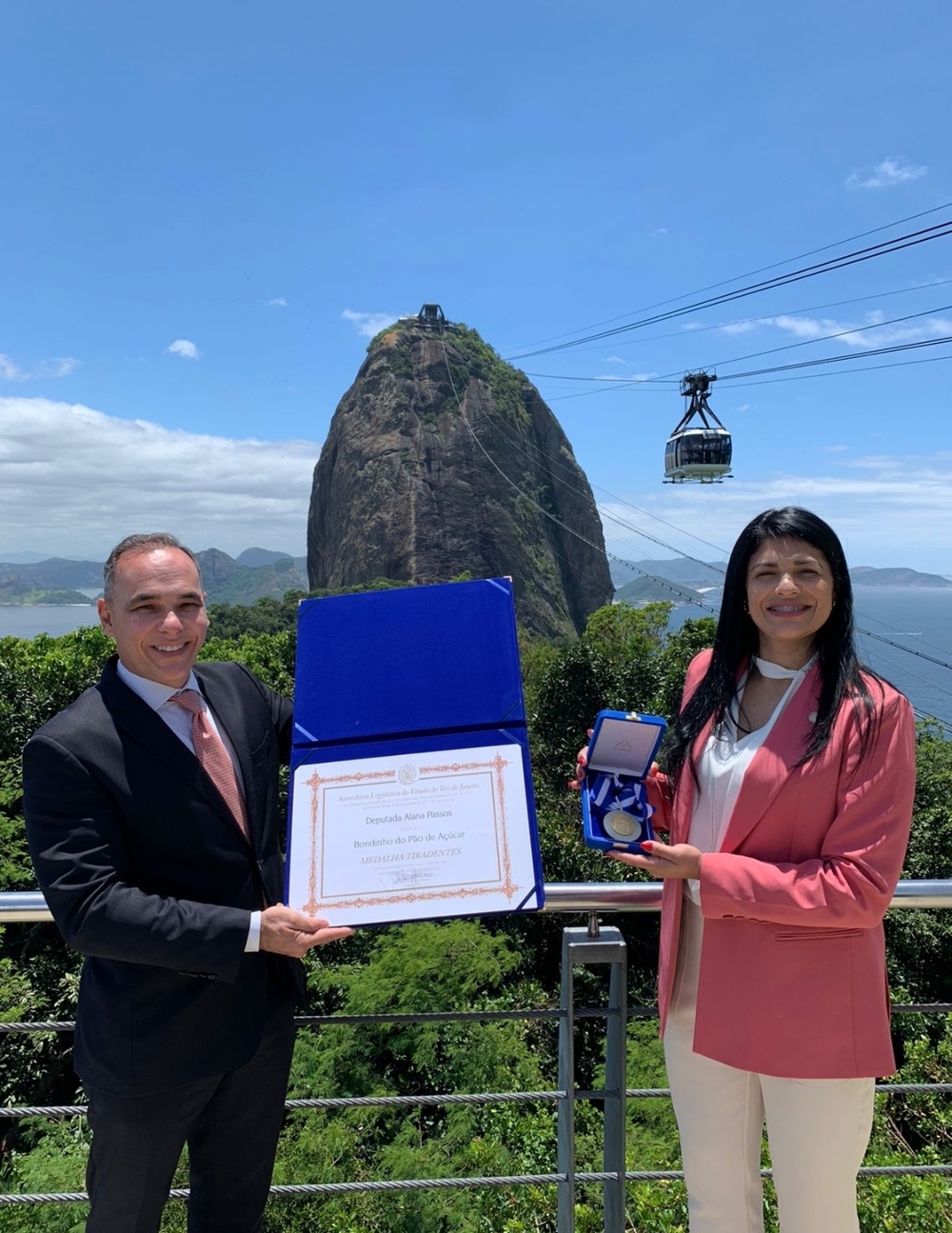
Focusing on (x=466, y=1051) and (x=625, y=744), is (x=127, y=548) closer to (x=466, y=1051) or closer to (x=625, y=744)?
(x=625, y=744)

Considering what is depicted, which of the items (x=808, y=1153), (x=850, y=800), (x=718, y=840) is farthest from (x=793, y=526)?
(x=808, y=1153)

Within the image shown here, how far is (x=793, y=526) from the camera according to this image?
67.9 inches

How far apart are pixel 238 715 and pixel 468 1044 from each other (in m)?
6.69

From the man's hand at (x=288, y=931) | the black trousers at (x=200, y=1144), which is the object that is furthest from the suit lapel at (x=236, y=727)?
the black trousers at (x=200, y=1144)

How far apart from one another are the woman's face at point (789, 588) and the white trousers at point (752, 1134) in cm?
63

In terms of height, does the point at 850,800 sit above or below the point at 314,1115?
above

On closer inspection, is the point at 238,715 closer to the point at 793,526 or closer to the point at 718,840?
the point at 718,840

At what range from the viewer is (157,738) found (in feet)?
5.47

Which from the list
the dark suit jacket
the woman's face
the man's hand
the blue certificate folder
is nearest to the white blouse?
the woman's face

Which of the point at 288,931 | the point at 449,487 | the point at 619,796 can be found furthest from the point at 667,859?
the point at 449,487

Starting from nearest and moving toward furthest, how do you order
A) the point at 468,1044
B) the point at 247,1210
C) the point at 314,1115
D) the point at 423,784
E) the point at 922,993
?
1. the point at 423,784
2. the point at 247,1210
3. the point at 314,1115
4. the point at 468,1044
5. the point at 922,993

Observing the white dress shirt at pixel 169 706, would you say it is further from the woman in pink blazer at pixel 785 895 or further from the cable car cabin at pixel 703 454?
the cable car cabin at pixel 703 454

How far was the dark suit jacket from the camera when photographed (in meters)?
1.52

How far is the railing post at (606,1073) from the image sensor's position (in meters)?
Answer: 1.83
